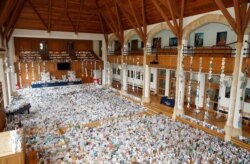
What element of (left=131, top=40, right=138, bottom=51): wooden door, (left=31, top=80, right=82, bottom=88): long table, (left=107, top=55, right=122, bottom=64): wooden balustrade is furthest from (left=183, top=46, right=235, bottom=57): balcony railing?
(left=31, top=80, right=82, bottom=88): long table

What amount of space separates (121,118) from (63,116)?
378cm

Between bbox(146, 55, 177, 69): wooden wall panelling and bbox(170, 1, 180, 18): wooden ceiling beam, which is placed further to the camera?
bbox(146, 55, 177, 69): wooden wall panelling

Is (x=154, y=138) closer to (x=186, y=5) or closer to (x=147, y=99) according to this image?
(x=147, y=99)

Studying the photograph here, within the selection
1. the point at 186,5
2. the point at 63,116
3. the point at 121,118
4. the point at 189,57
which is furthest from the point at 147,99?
the point at 186,5

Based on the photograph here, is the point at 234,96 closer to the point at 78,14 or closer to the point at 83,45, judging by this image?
the point at 78,14

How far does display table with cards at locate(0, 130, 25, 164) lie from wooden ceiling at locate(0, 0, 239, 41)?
24.6 feet

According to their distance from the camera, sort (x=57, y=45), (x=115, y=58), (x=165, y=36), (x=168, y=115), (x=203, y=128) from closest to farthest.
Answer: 1. (x=203, y=128)
2. (x=168, y=115)
3. (x=165, y=36)
4. (x=115, y=58)
5. (x=57, y=45)

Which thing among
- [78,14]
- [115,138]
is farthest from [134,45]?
[115,138]

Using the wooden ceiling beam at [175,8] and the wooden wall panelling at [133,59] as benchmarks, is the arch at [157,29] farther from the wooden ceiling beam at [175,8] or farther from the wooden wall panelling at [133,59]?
the wooden wall panelling at [133,59]

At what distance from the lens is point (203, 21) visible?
33.2 feet

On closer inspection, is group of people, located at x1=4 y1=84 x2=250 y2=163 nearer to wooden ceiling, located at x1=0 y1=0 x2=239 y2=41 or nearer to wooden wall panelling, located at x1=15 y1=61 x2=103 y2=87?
wooden ceiling, located at x1=0 y1=0 x2=239 y2=41

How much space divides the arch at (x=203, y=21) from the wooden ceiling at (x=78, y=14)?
579mm

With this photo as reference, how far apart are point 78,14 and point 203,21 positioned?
36.1 feet

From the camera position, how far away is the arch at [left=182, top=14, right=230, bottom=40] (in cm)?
919
